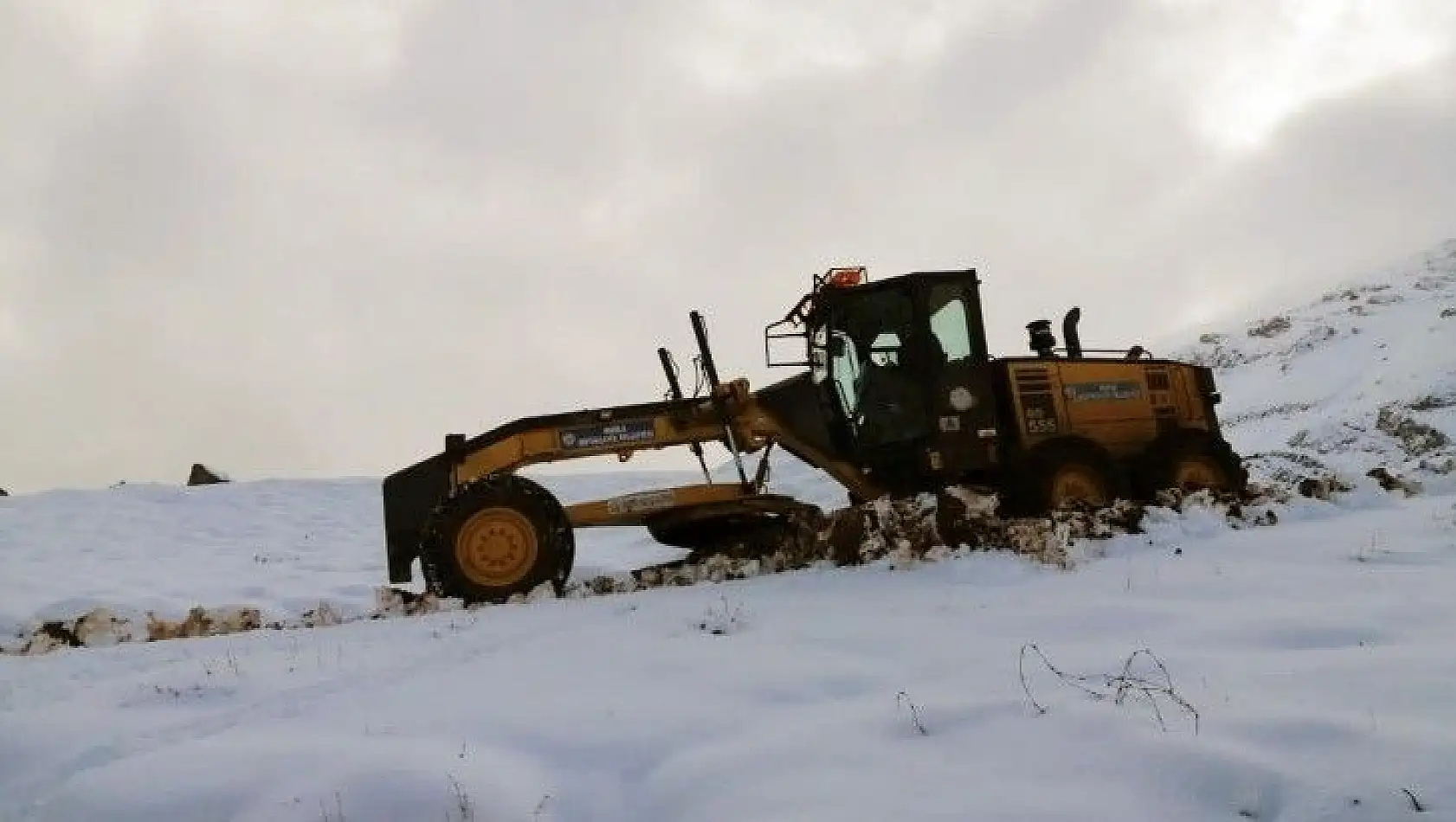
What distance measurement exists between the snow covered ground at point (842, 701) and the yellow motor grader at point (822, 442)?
106 centimetres

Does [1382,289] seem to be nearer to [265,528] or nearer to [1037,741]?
[265,528]

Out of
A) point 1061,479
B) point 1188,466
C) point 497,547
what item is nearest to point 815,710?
point 497,547

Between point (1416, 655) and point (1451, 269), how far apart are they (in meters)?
59.1

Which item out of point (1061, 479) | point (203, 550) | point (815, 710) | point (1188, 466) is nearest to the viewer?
point (815, 710)

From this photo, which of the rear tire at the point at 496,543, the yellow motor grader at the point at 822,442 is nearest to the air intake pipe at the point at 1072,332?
the yellow motor grader at the point at 822,442

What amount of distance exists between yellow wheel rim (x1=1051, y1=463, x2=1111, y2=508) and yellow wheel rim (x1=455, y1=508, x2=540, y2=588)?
5.19 m

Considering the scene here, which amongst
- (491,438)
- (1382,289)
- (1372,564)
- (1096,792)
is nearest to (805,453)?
(491,438)

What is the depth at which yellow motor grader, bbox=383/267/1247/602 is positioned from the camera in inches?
324

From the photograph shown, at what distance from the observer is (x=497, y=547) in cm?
820

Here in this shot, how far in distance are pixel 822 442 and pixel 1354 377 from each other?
3160 centimetres

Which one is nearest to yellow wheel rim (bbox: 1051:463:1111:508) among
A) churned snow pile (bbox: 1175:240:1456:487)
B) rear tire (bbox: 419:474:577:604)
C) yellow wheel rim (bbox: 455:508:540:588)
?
churned snow pile (bbox: 1175:240:1456:487)

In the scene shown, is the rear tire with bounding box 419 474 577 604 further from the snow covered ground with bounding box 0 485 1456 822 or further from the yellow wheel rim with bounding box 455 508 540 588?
the snow covered ground with bounding box 0 485 1456 822

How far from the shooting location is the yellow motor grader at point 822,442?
8234 millimetres

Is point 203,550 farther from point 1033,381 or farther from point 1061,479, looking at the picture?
point 1061,479
